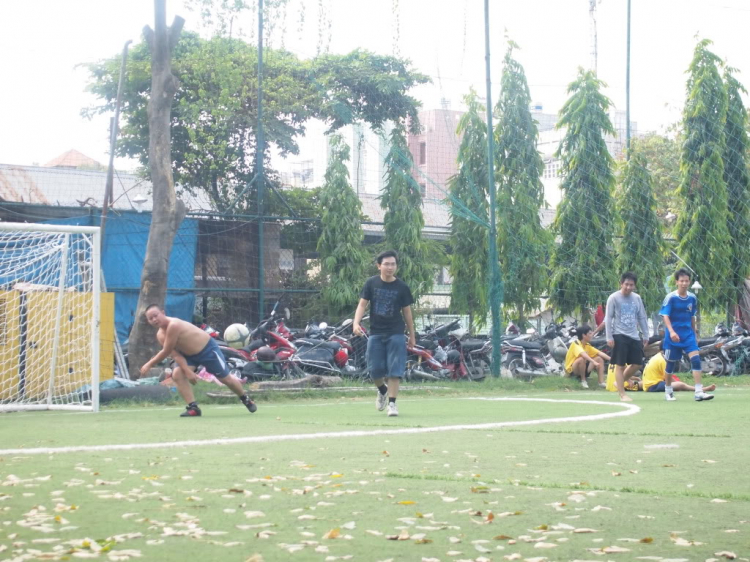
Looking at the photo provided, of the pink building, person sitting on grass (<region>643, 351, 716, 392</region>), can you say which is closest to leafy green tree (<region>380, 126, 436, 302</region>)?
the pink building

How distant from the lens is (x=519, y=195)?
1956 cm

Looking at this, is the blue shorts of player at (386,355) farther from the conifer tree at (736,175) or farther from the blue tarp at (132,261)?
the conifer tree at (736,175)

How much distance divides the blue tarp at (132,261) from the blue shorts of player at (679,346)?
8.29 m

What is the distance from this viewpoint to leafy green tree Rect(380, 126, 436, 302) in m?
20.1

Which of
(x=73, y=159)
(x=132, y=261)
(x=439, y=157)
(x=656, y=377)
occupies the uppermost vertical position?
(x=73, y=159)

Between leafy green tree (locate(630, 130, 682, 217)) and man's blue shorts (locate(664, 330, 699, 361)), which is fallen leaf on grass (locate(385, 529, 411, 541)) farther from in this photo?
leafy green tree (locate(630, 130, 682, 217))

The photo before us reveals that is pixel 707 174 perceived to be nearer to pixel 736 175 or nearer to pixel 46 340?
pixel 736 175

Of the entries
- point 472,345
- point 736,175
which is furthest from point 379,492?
point 736,175

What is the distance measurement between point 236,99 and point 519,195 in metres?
10.1

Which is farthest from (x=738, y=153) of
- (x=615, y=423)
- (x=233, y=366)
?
(x=615, y=423)

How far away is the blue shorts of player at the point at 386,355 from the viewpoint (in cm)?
1035

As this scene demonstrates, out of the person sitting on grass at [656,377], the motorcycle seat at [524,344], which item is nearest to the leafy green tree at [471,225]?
the motorcycle seat at [524,344]

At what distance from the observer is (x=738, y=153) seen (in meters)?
20.8

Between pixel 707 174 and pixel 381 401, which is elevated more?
pixel 707 174
